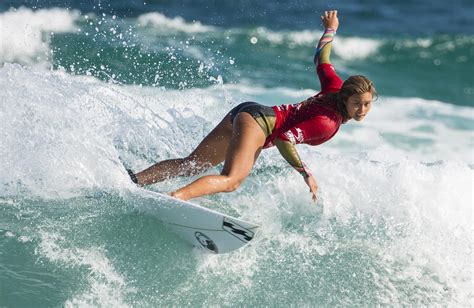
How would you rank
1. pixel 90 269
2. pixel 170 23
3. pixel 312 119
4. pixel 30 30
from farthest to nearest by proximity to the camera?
pixel 170 23 → pixel 30 30 → pixel 312 119 → pixel 90 269

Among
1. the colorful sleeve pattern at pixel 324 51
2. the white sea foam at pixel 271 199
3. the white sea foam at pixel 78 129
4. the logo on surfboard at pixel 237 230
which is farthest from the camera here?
the white sea foam at pixel 78 129

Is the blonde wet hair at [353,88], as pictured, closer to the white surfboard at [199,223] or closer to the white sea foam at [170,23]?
the white surfboard at [199,223]

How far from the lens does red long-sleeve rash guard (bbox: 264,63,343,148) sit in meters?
5.69

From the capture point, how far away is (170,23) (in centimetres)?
1585

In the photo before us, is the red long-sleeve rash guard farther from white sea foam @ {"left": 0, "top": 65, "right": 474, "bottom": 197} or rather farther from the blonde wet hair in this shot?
white sea foam @ {"left": 0, "top": 65, "right": 474, "bottom": 197}

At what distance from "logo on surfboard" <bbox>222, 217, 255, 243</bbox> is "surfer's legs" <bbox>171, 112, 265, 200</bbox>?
0.32 meters

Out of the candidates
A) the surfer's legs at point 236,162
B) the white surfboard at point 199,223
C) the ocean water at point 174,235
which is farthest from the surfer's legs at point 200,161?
the white surfboard at point 199,223

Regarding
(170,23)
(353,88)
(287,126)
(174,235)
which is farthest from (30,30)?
(353,88)

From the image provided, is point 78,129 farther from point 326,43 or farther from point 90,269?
point 326,43

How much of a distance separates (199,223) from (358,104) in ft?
5.02

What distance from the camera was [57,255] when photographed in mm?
5582

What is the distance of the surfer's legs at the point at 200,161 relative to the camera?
6262mm

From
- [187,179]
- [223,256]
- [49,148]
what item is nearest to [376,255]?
[223,256]

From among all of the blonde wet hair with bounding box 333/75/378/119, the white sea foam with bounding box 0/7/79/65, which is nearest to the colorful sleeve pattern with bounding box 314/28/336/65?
Answer: the blonde wet hair with bounding box 333/75/378/119
